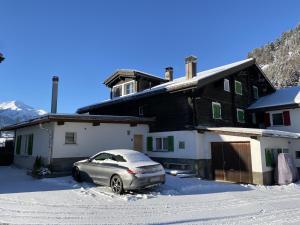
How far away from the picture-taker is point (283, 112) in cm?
2286

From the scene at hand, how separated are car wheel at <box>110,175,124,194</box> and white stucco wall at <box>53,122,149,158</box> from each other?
6.17 meters

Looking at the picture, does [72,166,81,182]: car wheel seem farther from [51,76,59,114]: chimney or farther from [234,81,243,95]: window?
[234,81,243,95]: window

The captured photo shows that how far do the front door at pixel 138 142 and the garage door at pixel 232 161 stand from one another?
5358mm

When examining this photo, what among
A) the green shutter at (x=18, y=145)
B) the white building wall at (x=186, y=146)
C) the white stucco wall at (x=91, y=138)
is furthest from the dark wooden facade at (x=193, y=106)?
the green shutter at (x=18, y=145)

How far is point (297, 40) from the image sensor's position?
375ft

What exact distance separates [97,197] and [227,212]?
4683 mm

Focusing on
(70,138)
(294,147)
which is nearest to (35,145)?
(70,138)

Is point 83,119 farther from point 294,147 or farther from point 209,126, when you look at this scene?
point 294,147

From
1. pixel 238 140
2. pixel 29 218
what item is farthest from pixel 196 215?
pixel 238 140

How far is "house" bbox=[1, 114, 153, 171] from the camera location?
1659 cm

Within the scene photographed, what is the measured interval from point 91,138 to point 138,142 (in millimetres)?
4114

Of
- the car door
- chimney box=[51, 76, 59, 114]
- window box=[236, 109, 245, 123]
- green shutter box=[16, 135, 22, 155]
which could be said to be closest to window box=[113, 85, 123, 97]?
chimney box=[51, 76, 59, 114]

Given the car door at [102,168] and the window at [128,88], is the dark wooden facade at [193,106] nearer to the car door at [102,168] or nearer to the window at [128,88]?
the window at [128,88]

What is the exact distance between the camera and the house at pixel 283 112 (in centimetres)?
2143
